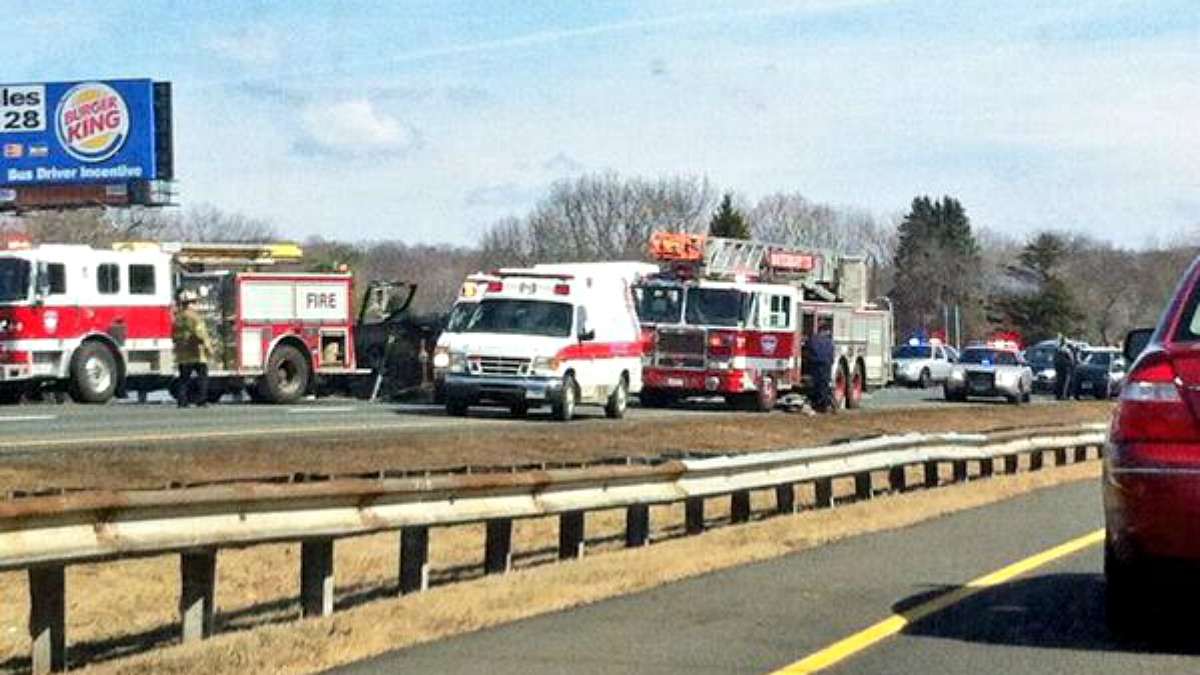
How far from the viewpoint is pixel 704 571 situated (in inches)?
483

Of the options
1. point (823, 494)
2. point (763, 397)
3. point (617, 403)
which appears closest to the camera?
point (823, 494)

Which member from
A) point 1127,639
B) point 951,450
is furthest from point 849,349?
point 1127,639

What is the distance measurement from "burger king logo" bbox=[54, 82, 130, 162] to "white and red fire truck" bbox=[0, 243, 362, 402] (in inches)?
1611

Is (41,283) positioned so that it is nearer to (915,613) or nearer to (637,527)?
(637,527)

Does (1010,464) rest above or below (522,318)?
below

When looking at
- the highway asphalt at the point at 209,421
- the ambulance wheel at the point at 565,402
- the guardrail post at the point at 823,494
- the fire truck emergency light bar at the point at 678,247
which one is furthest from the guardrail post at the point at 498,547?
the fire truck emergency light bar at the point at 678,247

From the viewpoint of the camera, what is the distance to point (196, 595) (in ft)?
32.2

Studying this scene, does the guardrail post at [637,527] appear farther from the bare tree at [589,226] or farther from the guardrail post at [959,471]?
the bare tree at [589,226]

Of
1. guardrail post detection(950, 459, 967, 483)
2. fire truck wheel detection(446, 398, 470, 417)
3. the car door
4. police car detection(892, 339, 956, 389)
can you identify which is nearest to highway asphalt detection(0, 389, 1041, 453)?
fire truck wheel detection(446, 398, 470, 417)

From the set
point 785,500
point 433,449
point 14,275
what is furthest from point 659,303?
point 785,500

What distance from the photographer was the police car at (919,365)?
212 ft

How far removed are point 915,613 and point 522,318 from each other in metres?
19.7

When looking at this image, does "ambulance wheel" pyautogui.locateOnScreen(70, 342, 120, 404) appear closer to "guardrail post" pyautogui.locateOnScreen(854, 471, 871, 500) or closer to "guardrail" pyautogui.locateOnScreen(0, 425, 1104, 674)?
"guardrail post" pyautogui.locateOnScreen(854, 471, 871, 500)

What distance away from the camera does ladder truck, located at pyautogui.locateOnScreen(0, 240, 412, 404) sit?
2873 centimetres
